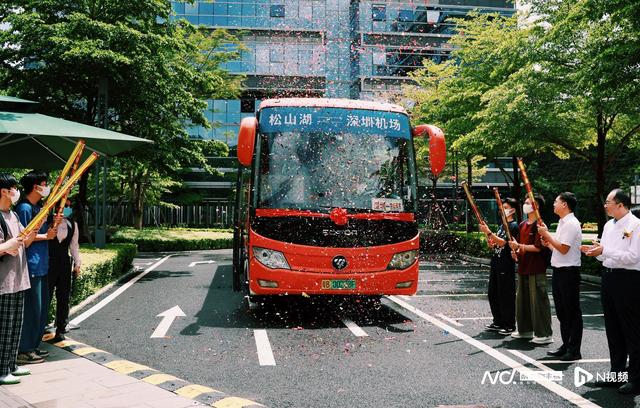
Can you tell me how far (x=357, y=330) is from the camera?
8.32 m

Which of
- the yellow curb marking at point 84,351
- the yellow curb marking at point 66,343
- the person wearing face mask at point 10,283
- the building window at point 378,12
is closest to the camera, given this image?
the person wearing face mask at point 10,283

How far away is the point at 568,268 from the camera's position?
20.9 ft

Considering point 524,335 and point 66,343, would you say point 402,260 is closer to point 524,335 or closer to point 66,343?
point 524,335

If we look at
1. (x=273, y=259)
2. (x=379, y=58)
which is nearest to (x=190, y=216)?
(x=379, y=58)

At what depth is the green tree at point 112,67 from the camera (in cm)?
1540

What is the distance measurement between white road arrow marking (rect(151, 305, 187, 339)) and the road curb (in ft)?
3.64

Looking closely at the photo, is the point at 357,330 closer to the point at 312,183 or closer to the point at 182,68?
the point at 312,183

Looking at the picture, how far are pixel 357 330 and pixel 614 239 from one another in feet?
13.1

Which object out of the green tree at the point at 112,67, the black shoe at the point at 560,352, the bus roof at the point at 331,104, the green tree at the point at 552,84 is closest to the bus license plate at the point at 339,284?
the bus roof at the point at 331,104

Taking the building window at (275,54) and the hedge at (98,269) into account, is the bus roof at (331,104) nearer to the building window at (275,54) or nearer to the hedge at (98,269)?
the hedge at (98,269)

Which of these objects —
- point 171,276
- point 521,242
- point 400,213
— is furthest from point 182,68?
point 521,242

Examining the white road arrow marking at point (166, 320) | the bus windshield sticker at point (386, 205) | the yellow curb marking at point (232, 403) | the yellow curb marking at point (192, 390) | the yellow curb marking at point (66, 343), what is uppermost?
the bus windshield sticker at point (386, 205)

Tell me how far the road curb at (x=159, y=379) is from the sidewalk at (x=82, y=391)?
0.34 ft

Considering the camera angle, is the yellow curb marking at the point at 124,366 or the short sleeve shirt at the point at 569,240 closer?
the yellow curb marking at the point at 124,366
